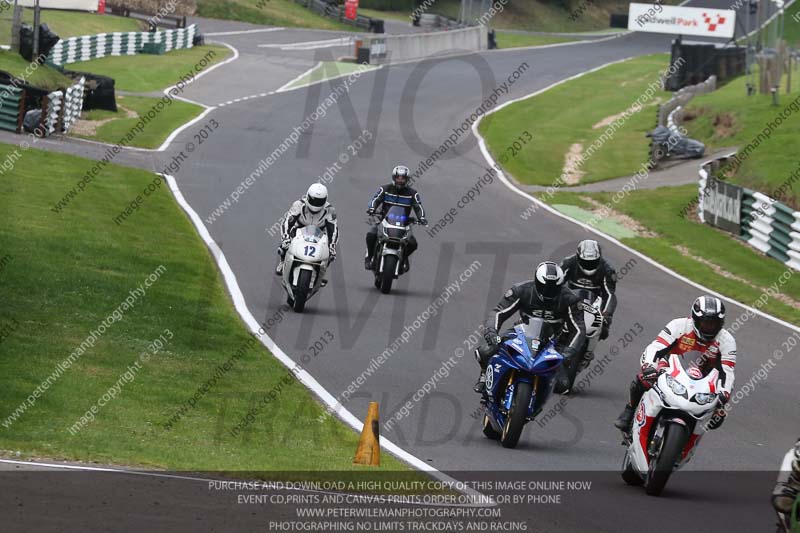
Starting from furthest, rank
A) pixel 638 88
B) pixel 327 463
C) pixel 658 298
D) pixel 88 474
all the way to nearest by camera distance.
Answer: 1. pixel 638 88
2. pixel 658 298
3. pixel 327 463
4. pixel 88 474

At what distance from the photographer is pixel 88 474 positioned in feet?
32.8

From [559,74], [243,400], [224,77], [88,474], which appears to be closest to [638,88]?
Result: [559,74]

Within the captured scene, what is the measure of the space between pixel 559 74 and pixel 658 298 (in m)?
38.9

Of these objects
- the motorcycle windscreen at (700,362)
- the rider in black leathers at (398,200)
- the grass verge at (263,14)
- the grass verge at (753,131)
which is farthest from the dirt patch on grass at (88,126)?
the grass verge at (263,14)

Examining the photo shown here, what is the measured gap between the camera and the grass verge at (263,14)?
244 ft

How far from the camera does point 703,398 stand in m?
11.3

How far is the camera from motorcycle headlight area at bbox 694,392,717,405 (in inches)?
443

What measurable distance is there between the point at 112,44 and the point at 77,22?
5.94 meters

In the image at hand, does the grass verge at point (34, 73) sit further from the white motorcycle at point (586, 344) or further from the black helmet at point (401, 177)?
the white motorcycle at point (586, 344)

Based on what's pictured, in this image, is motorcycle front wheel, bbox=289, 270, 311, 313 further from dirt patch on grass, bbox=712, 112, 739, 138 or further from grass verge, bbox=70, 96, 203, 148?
dirt patch on grass, bbox=712, 112, 739, 138

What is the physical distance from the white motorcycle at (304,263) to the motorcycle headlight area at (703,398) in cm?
940

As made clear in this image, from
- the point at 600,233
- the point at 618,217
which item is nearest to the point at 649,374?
the point at 600,233

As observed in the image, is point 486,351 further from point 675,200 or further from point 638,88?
point 638,88

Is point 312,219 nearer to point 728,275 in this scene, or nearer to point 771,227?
point 728,275
